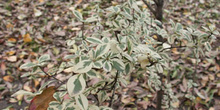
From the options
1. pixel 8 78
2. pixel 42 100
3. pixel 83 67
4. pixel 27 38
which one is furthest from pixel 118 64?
pixel 27 38

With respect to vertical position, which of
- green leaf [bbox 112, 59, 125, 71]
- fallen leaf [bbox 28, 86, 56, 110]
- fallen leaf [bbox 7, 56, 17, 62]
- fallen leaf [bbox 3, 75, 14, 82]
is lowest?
fallen leaf [bbox 3, 75, 14, 82]

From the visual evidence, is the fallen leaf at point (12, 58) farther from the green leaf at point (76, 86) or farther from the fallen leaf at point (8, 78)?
the green leaf at point (76, 86)

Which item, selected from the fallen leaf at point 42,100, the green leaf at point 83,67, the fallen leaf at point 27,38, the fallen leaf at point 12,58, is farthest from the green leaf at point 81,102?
the fallen leaf at point 27,38

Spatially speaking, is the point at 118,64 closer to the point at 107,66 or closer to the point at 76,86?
the point at 107,66

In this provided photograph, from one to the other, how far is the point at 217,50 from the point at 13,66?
2.43 metres

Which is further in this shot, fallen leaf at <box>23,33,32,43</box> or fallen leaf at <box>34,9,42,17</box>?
fallen leaf at <box>34,9,42,17</box>

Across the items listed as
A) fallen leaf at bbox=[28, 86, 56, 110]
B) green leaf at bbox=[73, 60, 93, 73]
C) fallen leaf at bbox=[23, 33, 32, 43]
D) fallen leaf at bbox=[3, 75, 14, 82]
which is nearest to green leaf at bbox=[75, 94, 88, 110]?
green leaf at bbox=[73, 60, 93, 73]

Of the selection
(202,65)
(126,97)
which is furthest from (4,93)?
(202,65)

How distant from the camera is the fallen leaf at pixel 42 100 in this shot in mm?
831

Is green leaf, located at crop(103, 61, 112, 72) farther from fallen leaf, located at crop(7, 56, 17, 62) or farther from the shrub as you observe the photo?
fallen leaf, located at crop(7, 56, 17, 62)

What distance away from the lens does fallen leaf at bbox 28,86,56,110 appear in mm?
831

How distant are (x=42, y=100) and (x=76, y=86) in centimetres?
33

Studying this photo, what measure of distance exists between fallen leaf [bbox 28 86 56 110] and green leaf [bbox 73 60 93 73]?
13.1 inches

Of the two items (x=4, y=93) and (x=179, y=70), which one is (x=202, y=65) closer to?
(x=179, y=70)
